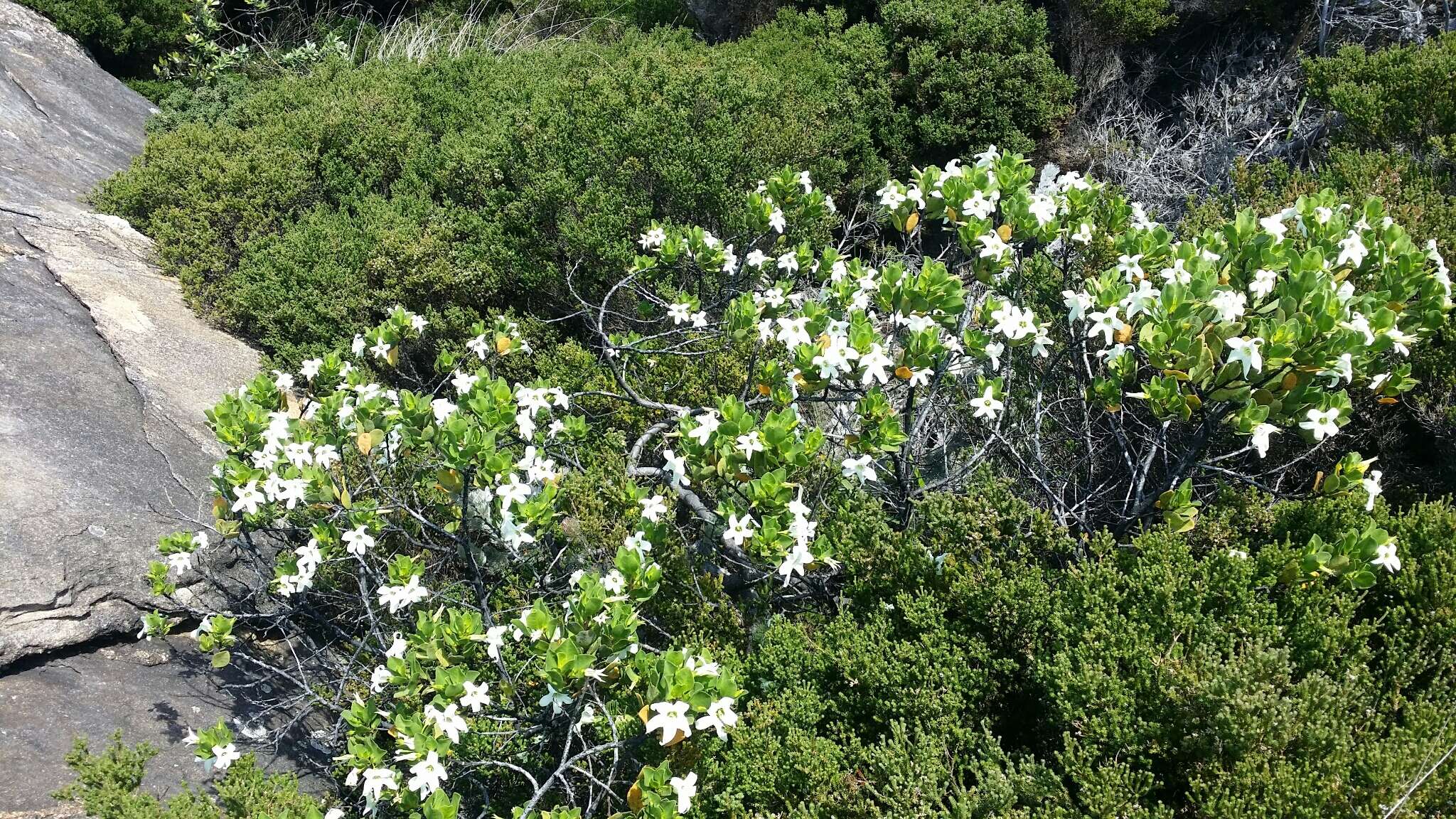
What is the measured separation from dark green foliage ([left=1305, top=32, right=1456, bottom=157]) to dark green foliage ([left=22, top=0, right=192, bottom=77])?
29.1 feet

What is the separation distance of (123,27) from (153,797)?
25.4ft

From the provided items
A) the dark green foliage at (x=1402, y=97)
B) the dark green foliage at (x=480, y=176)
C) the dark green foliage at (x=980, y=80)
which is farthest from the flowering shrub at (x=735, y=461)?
the dark green foliage at (x=980, y=80)

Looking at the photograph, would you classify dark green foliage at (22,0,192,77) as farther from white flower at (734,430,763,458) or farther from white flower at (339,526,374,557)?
white flower at (734,430,763,458)

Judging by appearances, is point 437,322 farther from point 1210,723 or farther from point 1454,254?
point 1454,254

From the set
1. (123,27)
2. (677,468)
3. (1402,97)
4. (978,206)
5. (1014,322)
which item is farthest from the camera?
(123,27)

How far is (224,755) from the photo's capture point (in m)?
2.75

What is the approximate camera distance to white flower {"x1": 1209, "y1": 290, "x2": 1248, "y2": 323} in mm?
2490

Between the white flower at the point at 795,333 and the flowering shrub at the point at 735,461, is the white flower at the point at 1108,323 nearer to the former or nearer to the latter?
the flowering shrub at the point at 735,461

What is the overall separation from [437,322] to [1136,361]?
3.36 meters

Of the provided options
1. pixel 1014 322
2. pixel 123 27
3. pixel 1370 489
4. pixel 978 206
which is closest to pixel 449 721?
pixel 1014 322

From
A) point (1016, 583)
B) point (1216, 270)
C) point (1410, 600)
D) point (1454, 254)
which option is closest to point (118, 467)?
point (1016, 583)

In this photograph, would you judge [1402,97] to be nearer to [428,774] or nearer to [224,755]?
[428,774]

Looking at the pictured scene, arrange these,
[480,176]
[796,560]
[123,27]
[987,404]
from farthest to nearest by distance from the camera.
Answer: [123,27] → [480,176] → [987,404] → [796,560]

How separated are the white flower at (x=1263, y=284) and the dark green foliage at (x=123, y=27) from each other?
888cm
